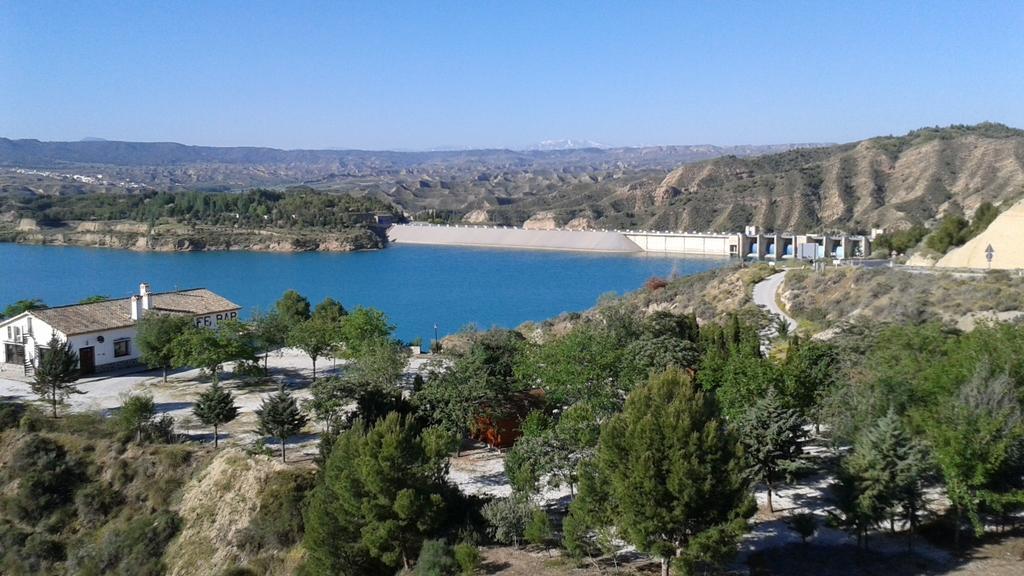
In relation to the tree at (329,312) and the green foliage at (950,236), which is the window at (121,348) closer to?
the tree at (329,312)

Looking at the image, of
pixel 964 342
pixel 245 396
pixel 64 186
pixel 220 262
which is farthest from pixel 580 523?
pixel 64 186

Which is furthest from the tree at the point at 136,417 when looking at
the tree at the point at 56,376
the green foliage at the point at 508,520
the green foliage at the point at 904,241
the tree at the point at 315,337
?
the green foliage at the point at 904,241

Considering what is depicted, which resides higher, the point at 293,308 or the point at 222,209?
the point at 222,209

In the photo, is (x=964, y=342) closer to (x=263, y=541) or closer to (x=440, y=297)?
(x=263, y=541)

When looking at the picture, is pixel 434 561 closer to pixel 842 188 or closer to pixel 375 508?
pixel 375 508

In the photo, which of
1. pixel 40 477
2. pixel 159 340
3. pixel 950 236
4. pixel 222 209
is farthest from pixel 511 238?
pixel 40 477
